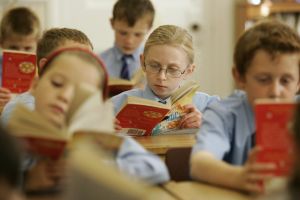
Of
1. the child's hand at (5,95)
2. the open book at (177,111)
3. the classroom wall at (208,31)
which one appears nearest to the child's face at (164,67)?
the open book at (177,111)

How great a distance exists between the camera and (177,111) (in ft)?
8.11

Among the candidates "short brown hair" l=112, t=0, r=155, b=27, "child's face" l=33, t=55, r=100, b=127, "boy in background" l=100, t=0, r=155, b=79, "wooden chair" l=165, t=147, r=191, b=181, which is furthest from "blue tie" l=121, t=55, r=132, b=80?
"child's face" l=33, t=55, r=100, b=127

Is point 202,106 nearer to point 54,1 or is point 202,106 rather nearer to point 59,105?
point 59,105

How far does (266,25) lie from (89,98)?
2.11 feet

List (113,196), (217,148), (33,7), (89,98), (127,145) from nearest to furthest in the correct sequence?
(113,196), (89,98), (127,145), (217,148), (33,7)

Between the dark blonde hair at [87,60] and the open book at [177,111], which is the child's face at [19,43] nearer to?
the open book at [177,111]

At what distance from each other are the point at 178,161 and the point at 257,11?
3738 millimetres

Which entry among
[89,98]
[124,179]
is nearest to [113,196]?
[124,179]

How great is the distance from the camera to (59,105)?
1405mm

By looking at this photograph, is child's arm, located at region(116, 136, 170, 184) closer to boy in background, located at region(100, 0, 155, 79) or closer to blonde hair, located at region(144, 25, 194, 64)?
blonde hair, located at region(144, 25, 194, 64)

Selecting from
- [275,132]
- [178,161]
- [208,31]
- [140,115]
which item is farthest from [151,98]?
[208,31]

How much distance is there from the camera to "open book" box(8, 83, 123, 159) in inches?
50.5

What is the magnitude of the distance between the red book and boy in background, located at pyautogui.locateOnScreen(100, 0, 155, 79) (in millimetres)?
2345

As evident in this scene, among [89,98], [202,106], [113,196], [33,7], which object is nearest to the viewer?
[113,196]
